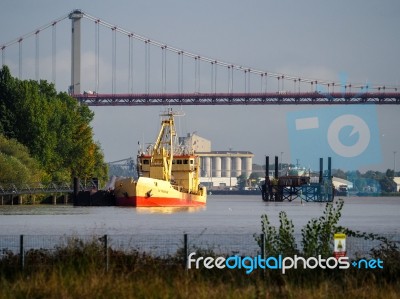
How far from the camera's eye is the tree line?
83312 millimetres

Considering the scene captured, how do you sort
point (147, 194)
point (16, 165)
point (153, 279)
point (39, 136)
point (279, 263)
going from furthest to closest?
point (39, 136)
point (147, 194)
point (16, 165)
point (279, 263)
point (153, 279)

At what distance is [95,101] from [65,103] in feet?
84.8

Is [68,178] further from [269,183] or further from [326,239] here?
[326,239]

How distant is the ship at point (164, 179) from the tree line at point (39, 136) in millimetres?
6175

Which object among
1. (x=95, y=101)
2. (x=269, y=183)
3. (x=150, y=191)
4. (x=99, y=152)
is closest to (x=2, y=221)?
(x=150, y=191)

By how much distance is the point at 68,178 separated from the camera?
9438 centimetres

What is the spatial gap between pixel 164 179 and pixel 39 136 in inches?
367

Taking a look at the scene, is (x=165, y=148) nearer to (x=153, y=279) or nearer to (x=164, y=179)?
(x=164, y=179)

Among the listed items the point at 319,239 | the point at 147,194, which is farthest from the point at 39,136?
the point at 319,239

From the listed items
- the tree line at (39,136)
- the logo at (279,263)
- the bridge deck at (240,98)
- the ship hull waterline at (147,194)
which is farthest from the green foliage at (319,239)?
the bridge deck at (240,98)

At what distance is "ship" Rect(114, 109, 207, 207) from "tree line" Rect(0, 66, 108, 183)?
243 inches

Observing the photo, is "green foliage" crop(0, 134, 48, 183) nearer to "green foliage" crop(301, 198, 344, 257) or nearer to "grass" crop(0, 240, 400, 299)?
"grass" crop(0, 240, 400, 299)

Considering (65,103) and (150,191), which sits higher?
(65,103)

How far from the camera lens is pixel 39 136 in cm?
8781
